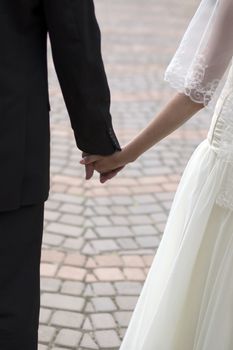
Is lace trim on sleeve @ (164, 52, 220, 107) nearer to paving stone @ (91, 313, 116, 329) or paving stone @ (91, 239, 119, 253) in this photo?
paving stone @ (91, 313, 116, 329)

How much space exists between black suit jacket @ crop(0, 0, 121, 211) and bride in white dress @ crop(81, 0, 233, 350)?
27 cm

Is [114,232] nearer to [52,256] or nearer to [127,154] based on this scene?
[52,256]

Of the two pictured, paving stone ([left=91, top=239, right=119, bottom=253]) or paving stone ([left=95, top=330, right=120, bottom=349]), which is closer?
paving stone ([left=95, top=330, right=120, bottom=349])

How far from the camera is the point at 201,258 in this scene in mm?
2135

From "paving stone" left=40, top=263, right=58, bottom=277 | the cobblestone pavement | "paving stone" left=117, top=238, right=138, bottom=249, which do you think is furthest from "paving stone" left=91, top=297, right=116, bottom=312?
"paving stone" left=117, top=238, right=138, bottom=249

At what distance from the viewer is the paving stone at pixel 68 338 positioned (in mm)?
2777

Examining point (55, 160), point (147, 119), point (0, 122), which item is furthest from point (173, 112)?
point (147, 119)

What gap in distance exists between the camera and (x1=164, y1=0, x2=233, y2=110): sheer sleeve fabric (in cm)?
180

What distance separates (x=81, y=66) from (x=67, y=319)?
59.9 inches

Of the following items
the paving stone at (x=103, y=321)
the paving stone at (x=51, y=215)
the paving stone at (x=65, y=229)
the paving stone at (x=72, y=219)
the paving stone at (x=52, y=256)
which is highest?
the paving stone at (x=103, y=321)

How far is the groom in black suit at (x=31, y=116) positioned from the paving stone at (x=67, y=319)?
3.00 feet

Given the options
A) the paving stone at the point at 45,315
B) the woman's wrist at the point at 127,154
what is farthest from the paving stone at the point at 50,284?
the woman's wrist at the point at 127,154

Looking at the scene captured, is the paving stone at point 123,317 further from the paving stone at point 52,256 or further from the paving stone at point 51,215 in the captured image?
the paving stone at point 51,215

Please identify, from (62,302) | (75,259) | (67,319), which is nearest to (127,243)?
(75,259)
